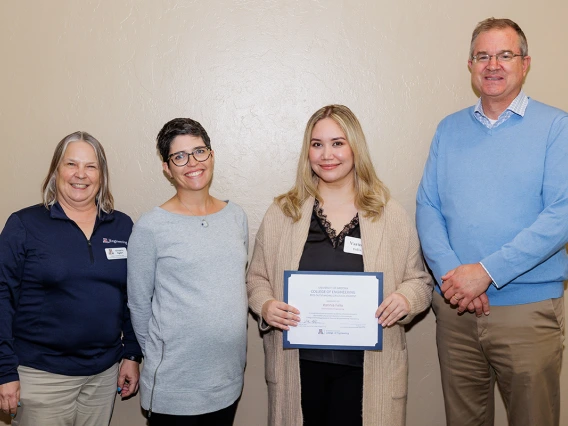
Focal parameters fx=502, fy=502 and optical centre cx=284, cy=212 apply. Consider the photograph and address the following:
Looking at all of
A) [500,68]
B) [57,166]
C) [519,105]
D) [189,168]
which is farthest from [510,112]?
[57,166]

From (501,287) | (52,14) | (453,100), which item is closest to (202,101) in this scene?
(52,14)

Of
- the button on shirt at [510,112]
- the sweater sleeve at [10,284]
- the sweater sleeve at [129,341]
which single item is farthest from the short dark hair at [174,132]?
the button on shirt at [510,112]

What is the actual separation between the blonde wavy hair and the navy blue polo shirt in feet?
3.01

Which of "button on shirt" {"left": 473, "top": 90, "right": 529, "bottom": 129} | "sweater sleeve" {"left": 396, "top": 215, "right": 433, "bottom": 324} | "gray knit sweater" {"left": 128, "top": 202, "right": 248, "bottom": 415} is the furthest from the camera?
"button on shirt" {"left": 473, "top": 90, "right": 529, "bottom": 129}

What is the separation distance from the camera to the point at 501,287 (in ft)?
7.68

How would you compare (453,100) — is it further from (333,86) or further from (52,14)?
(52,14)

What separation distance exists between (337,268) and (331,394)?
565 millimetres

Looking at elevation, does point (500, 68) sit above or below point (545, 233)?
above

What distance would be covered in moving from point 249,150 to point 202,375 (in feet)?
4.31

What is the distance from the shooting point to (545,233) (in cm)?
220

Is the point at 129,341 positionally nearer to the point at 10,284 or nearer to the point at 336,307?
the point at 10,284

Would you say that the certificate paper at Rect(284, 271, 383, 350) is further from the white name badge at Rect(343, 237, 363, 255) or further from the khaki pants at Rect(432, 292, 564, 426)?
the khaki pants at Rect(432, 292, 564, 426)

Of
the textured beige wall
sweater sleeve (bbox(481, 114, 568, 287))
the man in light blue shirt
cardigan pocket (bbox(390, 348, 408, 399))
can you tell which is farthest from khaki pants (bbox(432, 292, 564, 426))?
the textured beige wall

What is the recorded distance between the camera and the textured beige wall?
2834mm
